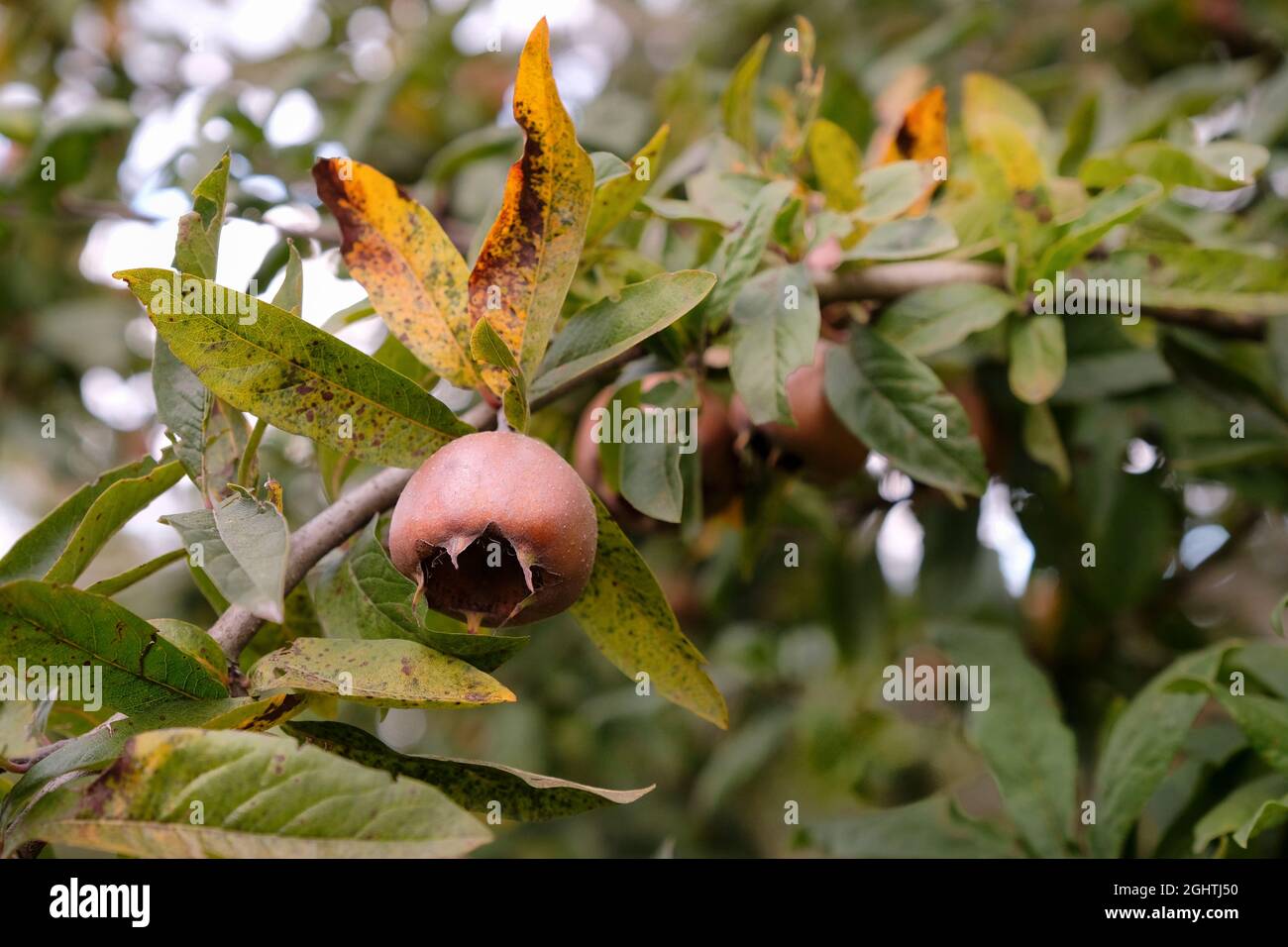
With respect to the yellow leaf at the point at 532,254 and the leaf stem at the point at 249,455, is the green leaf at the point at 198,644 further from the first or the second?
the yellow leaf at the point at 532,254

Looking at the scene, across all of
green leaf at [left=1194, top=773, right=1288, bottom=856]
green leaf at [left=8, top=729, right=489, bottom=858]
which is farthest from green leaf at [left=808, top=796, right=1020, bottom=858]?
green leaf at [left=8, top=729, right=489, bottom=858]

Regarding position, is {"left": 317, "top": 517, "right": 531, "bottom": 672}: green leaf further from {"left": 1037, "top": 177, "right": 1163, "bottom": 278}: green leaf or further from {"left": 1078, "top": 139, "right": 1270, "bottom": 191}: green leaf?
{"left": 1078, "top": 139, "right": 1270, "bottom": 191}: green leaf

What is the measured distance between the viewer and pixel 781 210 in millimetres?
1207

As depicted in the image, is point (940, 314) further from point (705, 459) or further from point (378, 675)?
point (378, 675)

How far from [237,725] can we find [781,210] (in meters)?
0.76

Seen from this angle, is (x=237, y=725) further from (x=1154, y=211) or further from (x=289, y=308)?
(x=1154, y=211)

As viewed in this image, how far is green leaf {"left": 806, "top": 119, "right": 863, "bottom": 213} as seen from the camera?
134 cm

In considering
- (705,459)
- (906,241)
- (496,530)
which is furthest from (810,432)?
(496,530)

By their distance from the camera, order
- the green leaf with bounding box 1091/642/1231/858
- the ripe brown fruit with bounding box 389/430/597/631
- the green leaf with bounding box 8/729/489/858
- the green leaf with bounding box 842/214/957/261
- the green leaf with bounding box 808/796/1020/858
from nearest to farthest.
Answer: the green leaf with bounding box 8/729/489/858 → the ripe brown fruit with bounding box 389/430/597/631 → the green leaf with bounding box 842/214/957/261 → the green leaf with bounding box 1091/642/1231/858 → the green leaf with bounding box 808/796/1020/858

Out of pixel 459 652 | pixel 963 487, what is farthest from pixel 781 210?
pixel 459 652

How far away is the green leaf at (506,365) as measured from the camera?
35.5 inches

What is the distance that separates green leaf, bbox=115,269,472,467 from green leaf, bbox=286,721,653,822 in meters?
0.24

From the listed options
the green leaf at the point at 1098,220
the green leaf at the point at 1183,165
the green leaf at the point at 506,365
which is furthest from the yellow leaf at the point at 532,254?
the green leaf at the point at 1183,165

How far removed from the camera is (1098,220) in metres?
1.24
